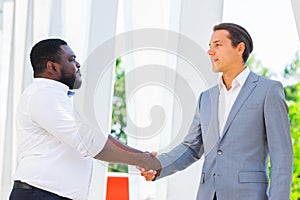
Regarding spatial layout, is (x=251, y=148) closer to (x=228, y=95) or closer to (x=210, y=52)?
(x=228, y=95)

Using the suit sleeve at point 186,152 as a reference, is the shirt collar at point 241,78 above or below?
above

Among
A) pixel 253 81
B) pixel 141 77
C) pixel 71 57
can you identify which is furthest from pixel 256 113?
pixel 71 57

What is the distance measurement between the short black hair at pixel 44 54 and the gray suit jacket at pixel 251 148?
687 millimetres

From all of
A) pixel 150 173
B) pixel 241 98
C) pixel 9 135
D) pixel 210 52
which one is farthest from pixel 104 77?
pixel 9 135

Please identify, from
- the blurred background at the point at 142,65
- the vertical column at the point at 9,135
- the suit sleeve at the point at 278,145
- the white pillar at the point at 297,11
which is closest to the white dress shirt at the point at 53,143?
the blurred background at the point at 142,65

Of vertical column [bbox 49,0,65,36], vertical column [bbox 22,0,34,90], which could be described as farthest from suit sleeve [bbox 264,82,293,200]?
vertical column [bbox 22,0,34,90]

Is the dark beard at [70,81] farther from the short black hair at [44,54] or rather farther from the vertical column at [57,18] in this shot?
the vertical column at [57,18]

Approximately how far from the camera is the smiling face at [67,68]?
8.05 feet

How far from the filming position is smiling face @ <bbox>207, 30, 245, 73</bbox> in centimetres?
205

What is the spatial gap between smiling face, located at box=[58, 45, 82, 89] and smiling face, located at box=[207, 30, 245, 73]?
63 cm

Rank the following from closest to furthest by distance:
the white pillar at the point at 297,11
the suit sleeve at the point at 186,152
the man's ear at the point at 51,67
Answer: the white pillar at the point at 297,11 < the suit sleeve at the point at 186,152 < the man's ear at the point at 51,67

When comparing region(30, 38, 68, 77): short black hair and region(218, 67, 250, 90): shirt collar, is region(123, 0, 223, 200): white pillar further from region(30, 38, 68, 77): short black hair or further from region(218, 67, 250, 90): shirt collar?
region(30, 38, 68, 77): short black hair

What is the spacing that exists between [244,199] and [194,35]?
65cm

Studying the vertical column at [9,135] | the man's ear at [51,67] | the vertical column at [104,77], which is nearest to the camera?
the man's ear at [51,67]
